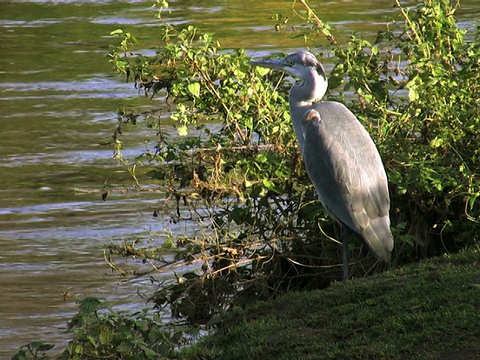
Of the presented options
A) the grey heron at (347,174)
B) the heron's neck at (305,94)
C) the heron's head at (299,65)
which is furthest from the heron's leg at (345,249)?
the heron's head at (299,65)

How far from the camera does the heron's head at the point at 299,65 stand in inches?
279

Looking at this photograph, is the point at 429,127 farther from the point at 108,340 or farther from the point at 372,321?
the point at 108,340

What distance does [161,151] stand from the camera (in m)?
7.98

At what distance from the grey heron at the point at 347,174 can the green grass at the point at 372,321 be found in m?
0.34

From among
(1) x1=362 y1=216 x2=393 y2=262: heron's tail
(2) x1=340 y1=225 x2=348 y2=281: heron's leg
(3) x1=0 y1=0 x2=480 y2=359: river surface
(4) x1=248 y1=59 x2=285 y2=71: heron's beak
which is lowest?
(3) x1=0 y1=0 x2=480 y2=359: river surface

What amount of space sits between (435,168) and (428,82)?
572 mm

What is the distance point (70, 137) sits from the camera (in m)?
11.7

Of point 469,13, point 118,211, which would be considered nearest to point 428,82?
point 118,211

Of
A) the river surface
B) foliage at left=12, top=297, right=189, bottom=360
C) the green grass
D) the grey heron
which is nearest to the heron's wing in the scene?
the grey heron

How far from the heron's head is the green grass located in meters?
1.54

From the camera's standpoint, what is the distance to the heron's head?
7078mm

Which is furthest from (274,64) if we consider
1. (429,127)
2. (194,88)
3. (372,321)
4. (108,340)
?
(108,340)

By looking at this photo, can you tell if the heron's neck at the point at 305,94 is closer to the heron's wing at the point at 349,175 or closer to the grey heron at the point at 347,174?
the grey heron at the point at 347,174

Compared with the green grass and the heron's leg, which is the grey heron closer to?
the heron's leg
